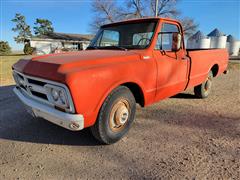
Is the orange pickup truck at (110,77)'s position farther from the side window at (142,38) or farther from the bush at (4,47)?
the bush at (4,47)

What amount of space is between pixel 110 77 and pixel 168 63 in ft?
5.18

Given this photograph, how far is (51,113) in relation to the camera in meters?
2.64

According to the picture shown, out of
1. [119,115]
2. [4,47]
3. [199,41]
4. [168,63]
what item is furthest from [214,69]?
[4,47]

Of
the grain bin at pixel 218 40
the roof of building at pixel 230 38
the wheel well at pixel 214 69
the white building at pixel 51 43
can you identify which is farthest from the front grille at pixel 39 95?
the roof of building at pixel 230 38

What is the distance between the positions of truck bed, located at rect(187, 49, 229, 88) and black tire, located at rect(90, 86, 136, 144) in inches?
83.5

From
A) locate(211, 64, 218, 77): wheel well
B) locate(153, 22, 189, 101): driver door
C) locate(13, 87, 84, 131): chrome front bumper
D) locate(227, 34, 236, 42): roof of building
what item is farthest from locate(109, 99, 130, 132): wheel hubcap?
locate(227, 34, 236, 42): roof of building

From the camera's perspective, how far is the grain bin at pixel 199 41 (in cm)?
3278

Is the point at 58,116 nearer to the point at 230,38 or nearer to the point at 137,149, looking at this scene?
the point at 137,149

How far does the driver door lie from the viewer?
149 inches

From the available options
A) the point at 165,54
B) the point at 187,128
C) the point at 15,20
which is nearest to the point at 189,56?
the point at 165,54

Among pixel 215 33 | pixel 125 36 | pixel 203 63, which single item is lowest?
pixel 203 63

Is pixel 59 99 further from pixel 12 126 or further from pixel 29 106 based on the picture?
pixel 12 126

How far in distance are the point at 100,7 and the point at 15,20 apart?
3707 cm

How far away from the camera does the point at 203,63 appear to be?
5188mm
